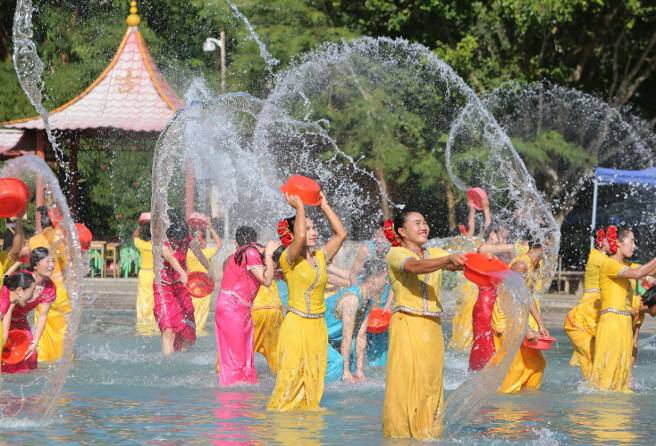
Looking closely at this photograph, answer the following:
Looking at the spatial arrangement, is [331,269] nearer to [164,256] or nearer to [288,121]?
[164,256]

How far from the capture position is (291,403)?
871 centimetres

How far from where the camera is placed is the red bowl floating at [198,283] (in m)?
12.3

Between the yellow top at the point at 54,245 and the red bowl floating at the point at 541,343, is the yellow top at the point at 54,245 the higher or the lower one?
the higher one

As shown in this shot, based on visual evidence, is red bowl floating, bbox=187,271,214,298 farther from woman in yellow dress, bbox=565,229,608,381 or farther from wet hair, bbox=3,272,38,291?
woman in yellow dress, bbox=565,229,608,381

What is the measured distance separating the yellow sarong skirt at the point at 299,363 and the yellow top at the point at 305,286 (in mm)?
65

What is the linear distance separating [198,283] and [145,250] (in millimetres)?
2411

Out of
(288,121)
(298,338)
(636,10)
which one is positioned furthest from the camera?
(636,10)

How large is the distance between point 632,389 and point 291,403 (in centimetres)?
375

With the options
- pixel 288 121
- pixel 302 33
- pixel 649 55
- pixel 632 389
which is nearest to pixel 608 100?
pixel 649 55

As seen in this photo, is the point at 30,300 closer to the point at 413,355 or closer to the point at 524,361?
the point at 524,361

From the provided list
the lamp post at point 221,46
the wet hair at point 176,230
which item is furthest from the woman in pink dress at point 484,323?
the lamp post at point 221,46

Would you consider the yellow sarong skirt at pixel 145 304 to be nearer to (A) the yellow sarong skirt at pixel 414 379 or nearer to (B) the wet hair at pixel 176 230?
(B) the wet hair at pixel 176 230

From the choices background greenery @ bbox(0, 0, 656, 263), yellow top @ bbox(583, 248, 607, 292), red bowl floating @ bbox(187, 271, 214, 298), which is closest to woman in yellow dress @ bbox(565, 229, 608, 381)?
yellow top @ bbox(583, 248, 607, 292)

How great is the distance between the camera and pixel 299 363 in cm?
860
